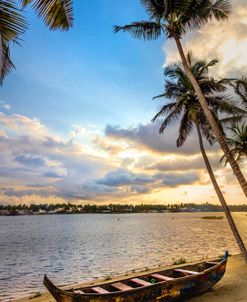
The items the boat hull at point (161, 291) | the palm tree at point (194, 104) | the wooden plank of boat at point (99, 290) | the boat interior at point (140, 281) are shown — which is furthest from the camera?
the palm tree at point (194, 104)

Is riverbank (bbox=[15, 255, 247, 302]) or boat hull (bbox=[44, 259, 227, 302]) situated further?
riverbank (bbox=[15, 255, 247, 302])

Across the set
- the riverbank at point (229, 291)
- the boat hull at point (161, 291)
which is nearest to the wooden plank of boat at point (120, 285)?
the boat hull at point (161, 291)

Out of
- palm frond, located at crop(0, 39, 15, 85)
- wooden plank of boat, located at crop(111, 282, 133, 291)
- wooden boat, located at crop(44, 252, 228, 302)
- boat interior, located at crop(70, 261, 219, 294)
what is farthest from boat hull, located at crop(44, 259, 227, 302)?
palm frond, located at crop(0, 39, 15, 85)

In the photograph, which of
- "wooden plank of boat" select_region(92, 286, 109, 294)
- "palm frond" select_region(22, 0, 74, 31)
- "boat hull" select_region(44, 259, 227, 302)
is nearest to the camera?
"palm frond" select_region(22, 0, 74, 31)

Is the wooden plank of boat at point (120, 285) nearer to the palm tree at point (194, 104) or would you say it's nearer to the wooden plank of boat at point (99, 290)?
the wooden plank of boat at point (99, 290)

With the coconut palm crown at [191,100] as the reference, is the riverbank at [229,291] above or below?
below

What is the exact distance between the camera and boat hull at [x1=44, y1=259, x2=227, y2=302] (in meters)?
7.96

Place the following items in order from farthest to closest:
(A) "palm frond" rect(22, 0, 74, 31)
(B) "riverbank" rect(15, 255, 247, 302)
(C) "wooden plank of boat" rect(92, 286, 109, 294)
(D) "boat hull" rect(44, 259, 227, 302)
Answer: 1. (B) "riverbank" rect(15, 255, 247, 302)
2. (C) "wooden plank of boat" rect(92, 286, 109, 294)
3. (D) "boat hull" rect(44, 259, 227, 302)
4. (A) "palm frond" rect(22, 0, 74, 31)

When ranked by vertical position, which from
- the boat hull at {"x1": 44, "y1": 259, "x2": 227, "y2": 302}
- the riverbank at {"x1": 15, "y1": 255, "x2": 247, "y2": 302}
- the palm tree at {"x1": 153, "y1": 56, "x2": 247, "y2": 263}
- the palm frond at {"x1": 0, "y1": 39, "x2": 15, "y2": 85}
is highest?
the palm tree at {"x1": 153, "y1": 56, "x2": 247, "y2": 263}

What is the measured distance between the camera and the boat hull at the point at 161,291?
26.1ft

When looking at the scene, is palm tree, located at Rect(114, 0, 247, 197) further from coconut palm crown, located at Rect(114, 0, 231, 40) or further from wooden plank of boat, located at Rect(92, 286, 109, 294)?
wooden plank of boat, located at Rect(92, 286, 109, 294)

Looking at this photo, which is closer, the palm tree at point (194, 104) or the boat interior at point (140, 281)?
the boat interior at point (140, 281)

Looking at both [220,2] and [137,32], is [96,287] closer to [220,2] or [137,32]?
[137,32]

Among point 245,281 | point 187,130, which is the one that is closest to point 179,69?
point 187,130
